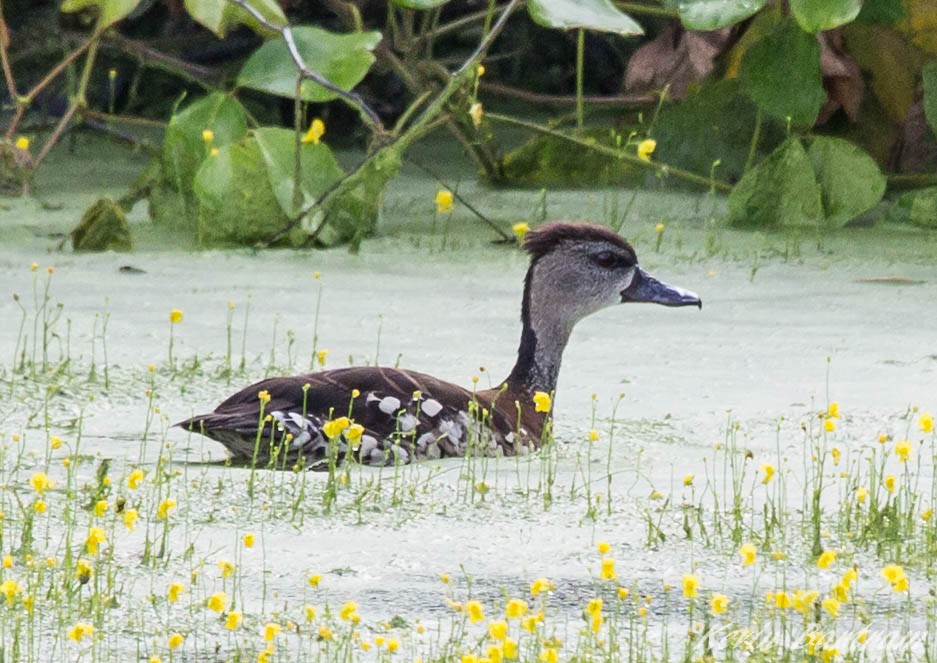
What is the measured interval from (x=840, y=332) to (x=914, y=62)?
2.56m

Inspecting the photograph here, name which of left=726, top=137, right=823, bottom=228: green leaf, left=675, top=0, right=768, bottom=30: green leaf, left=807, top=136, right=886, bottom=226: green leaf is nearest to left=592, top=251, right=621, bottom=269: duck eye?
left=675, top=0, right=768, bottom=30: green leaf

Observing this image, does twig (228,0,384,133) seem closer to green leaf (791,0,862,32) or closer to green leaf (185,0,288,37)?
green leaf (185,0,288,37)

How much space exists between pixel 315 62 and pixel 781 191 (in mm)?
2056

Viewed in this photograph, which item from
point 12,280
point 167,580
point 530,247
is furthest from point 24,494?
point 12,280

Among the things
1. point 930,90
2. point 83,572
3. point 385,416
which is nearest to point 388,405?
point 385,416

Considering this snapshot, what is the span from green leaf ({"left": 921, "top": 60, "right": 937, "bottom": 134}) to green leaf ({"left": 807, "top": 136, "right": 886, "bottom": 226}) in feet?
1.17

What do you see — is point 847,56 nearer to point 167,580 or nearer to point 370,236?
point 370,236

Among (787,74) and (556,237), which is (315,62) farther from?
(556,237)

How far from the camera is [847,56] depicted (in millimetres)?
8391

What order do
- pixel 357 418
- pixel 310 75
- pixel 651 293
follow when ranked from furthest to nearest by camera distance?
pixel 310 75 < pixel 651 293 < pixel 357 418

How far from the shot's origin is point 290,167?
769 cm

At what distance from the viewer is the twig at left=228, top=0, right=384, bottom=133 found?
21.7ft

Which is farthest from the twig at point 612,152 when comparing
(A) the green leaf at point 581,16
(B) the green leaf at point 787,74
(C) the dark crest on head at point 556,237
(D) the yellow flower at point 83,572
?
(D) the yellow flower at point 83,572

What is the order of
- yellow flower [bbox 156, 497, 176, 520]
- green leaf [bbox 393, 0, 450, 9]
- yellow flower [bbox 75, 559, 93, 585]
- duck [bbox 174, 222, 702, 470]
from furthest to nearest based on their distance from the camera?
1. green leaf [bbox 393, 0, 450, 9]
2. duck [bbox 174, 222, 702, 470]
3. yellow flower [bbox 156, 497, 176, 520]
4. yellow flower [bbox 75, 559, 93, 585]
